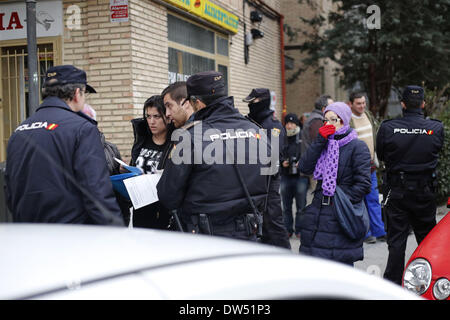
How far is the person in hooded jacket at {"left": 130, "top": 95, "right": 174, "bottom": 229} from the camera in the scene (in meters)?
3.89

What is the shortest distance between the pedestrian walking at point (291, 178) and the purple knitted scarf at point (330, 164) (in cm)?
310

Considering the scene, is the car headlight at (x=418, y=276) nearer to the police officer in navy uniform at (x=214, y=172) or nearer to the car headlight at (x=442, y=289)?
the car headlight at (x=442, y=289)

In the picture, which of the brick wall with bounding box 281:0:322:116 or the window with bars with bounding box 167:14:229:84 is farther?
the brick wall with bounding box 281:0:322:116

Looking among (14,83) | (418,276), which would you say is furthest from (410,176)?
(14,83)

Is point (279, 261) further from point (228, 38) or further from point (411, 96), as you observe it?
point (228, 38)

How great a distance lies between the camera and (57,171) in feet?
9.99

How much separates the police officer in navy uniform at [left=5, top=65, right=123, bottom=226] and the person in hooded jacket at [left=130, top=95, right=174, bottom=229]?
0.74m

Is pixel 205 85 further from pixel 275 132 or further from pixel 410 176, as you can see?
pixel 275 132

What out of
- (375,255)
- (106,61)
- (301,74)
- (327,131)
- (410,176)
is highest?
(301,74)

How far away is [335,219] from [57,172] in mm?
2245

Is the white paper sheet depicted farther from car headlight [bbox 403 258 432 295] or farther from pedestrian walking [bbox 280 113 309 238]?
pedestrian walking [bbox 280 113 309 238]

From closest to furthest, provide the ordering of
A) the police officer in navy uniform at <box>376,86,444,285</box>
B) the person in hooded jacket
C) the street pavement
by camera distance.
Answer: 1. the person in hooded jacket
2. the police officer in navy uniform at <box>376,86,444,285</box>
3. the street pavement

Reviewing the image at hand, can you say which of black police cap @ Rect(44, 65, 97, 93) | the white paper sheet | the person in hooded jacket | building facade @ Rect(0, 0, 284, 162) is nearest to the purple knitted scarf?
the person in hooded jacket
